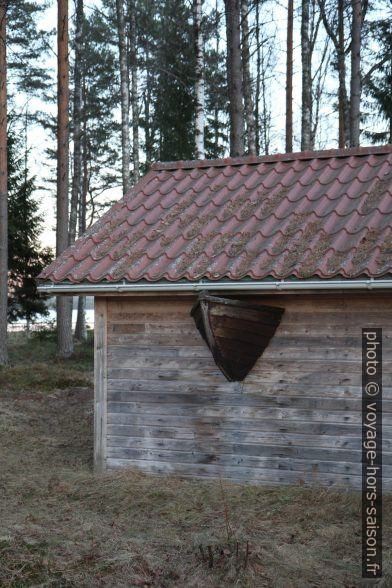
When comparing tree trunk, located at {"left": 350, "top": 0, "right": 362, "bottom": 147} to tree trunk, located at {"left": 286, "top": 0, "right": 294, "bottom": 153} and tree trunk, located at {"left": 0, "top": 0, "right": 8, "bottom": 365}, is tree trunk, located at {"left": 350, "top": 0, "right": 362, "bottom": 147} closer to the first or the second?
tree trunk, located at {"left": 286, "top": 0, "right": 294, "bottom": 153}

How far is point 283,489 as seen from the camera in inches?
296

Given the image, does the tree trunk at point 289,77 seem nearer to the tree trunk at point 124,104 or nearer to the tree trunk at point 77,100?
the tree trunk at point 124,104

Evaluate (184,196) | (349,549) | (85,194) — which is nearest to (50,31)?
(85,194)

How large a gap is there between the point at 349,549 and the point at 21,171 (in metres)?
17.8

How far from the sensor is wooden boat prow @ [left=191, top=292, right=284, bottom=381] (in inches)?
283

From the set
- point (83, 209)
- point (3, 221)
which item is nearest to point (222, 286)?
point (3, 221)

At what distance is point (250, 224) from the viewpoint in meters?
8.16

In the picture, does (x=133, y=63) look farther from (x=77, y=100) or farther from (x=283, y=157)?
(x=283, y=157)

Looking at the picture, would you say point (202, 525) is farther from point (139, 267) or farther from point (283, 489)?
point (139, 267)

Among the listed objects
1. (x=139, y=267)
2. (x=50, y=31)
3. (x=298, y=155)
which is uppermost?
(x=50, y=31)

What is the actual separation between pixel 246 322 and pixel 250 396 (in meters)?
0.92

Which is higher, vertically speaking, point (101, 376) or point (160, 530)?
point (101, 376)

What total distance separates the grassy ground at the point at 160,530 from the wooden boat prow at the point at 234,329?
129 cm

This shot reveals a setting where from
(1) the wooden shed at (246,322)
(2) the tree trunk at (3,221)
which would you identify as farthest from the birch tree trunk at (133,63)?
(1) the wooden shed at (246,322)
